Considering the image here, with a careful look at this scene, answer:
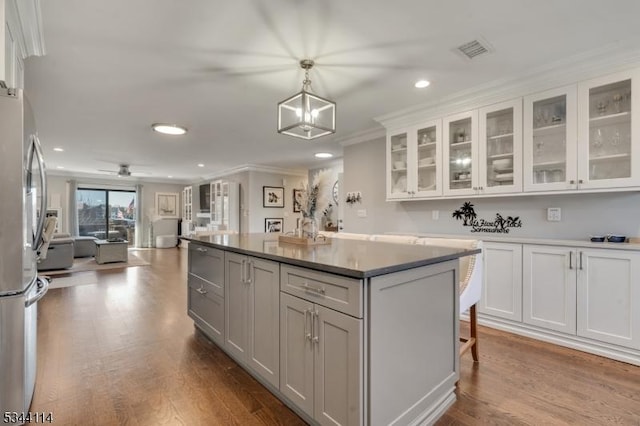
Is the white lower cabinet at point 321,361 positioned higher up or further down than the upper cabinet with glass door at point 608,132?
further down

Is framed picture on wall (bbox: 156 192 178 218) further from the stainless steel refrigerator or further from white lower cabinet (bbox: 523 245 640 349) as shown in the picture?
white lower cabinet (bbox: 523 245 640 349)

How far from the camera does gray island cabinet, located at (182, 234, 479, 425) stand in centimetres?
129

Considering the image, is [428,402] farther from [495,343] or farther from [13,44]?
[13,44]

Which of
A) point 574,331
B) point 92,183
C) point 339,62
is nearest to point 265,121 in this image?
point 339,62

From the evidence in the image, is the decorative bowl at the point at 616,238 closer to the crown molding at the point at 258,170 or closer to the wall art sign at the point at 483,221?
the wall art sign at the point at 483,221

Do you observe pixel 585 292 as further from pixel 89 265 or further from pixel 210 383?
pixel 89 265

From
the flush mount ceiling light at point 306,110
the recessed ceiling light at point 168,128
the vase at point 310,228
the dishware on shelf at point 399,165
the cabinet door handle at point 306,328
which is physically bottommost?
the cabinet door handle at point 306,328

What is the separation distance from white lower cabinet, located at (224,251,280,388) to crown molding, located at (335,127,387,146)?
3.06 meters

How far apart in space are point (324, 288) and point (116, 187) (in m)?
11.2

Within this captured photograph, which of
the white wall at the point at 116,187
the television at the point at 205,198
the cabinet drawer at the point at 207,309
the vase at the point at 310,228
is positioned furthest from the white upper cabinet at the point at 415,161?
the white wall at the point at 116,187

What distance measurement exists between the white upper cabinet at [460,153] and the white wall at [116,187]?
1019 cm

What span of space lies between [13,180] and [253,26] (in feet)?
5.26

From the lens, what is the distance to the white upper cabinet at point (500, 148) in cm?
287

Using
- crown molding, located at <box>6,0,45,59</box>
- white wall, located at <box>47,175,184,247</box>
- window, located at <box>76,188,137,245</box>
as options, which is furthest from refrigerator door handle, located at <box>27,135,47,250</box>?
white wall, located at <box>47,175,184,247</box>
